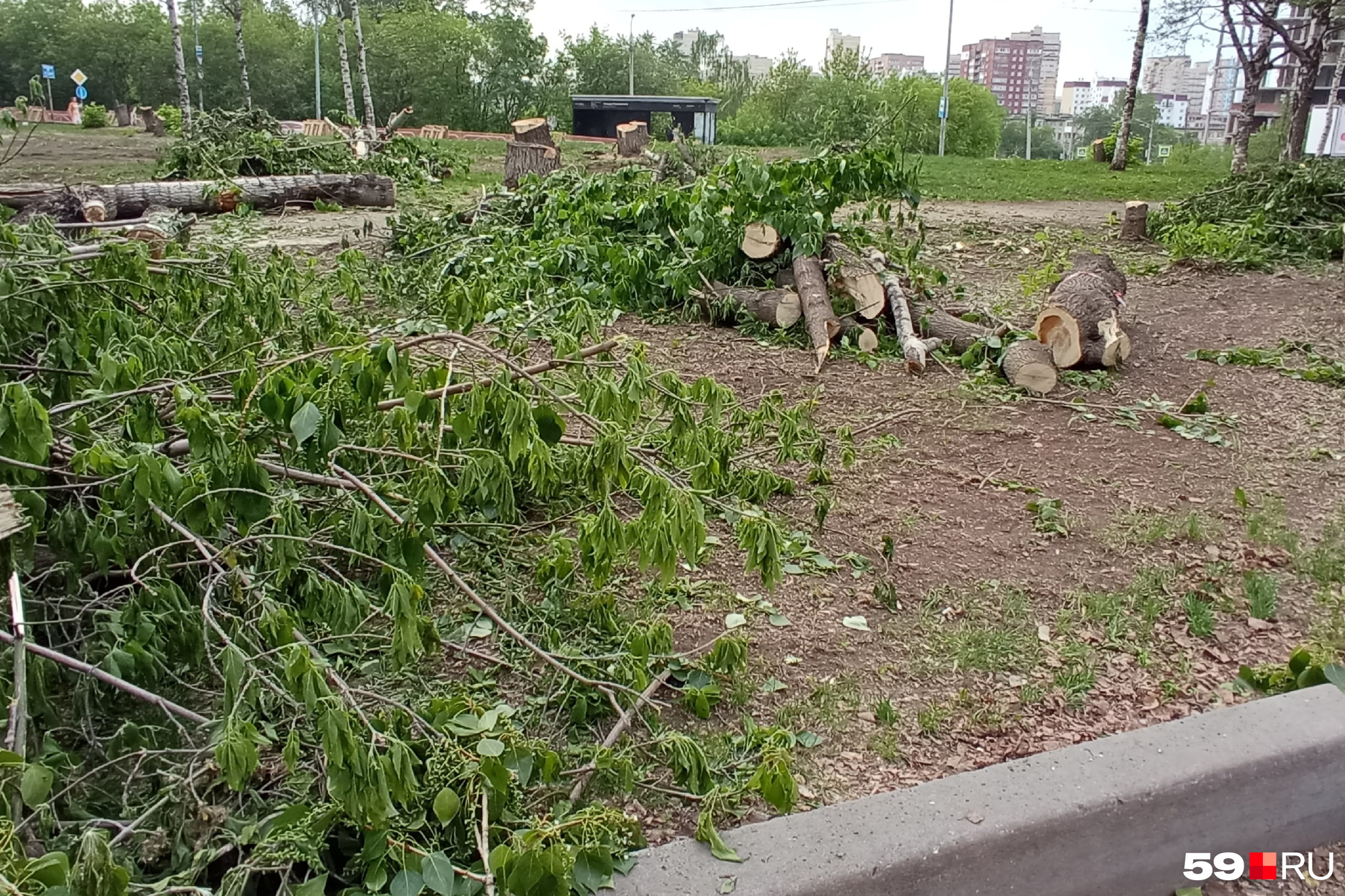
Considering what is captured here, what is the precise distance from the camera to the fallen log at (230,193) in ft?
31.3

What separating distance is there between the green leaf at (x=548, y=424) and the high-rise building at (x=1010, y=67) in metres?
104

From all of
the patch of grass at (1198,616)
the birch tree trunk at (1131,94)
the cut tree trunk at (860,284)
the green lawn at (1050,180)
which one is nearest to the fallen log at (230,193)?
the cut tree trunk at (860,284)

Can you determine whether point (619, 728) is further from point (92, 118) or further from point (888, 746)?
point (92, 118)

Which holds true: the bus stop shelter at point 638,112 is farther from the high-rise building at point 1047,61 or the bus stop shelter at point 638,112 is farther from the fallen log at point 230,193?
the high-rise building at point 1047,61

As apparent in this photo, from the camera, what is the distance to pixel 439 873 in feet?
6.10

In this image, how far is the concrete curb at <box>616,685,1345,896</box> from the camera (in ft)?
6.61

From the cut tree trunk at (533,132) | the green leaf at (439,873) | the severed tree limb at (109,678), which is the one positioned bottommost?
the green leaf at (439,873)

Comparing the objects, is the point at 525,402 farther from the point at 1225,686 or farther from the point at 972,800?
the point at 1225,686

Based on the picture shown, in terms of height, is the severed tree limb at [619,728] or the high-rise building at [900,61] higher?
the high-rise building at [900,61]

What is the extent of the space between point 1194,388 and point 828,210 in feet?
8.28

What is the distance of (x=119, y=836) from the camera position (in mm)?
1739

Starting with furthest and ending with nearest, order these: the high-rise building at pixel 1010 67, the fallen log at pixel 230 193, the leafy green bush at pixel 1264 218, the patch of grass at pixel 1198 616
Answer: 1. the high-rise building at pixel 1010 67
2. the leafy green bush at pixel 1264 218
3. the fallen log at pixel 230 193
4. the patch of grass at pixel 1198 616

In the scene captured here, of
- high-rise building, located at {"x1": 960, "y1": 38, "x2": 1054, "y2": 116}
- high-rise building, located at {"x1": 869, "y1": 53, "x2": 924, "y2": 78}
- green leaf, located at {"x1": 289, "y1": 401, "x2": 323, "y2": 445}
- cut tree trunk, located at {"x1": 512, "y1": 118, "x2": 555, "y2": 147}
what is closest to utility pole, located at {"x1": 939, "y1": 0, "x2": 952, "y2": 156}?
cut tree trunk, located at {"x1": 512, "y1": 118, "x2": 555, "y2": 147}

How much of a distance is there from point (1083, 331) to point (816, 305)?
160 centimetres
